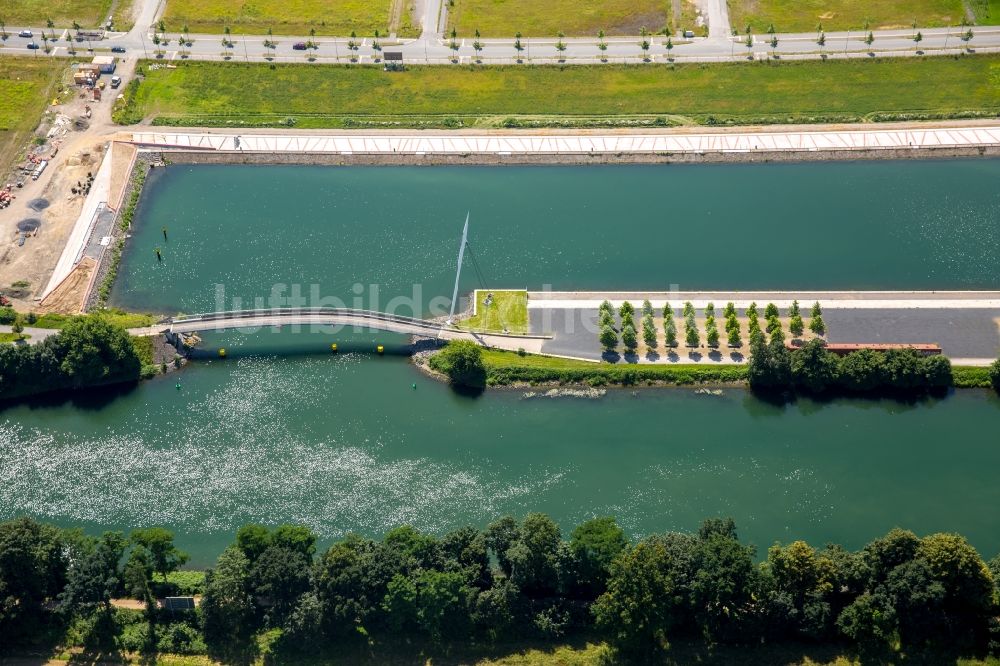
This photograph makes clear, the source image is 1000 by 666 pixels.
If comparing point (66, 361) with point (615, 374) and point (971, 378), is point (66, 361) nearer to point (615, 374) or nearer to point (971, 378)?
point (615, 374)

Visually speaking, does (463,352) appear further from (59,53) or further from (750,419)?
(59,53)

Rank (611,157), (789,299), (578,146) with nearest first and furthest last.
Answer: (789,299)
(611,157)
(578,146)

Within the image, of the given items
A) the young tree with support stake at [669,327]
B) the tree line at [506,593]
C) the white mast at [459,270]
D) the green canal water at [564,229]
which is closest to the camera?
the tree line at [506,593]

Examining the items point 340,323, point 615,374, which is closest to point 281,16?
point 340,323

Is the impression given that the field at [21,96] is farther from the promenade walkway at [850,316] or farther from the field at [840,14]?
the field at [840,14]

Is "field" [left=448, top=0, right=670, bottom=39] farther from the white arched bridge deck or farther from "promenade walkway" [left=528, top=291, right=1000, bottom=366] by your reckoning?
the white arched bridge deck

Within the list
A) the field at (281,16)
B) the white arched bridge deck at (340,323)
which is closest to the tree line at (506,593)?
the white arched bridge deck at (340,323)

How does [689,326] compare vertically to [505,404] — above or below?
above

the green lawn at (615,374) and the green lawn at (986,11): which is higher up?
the green lawn at (986,11)
